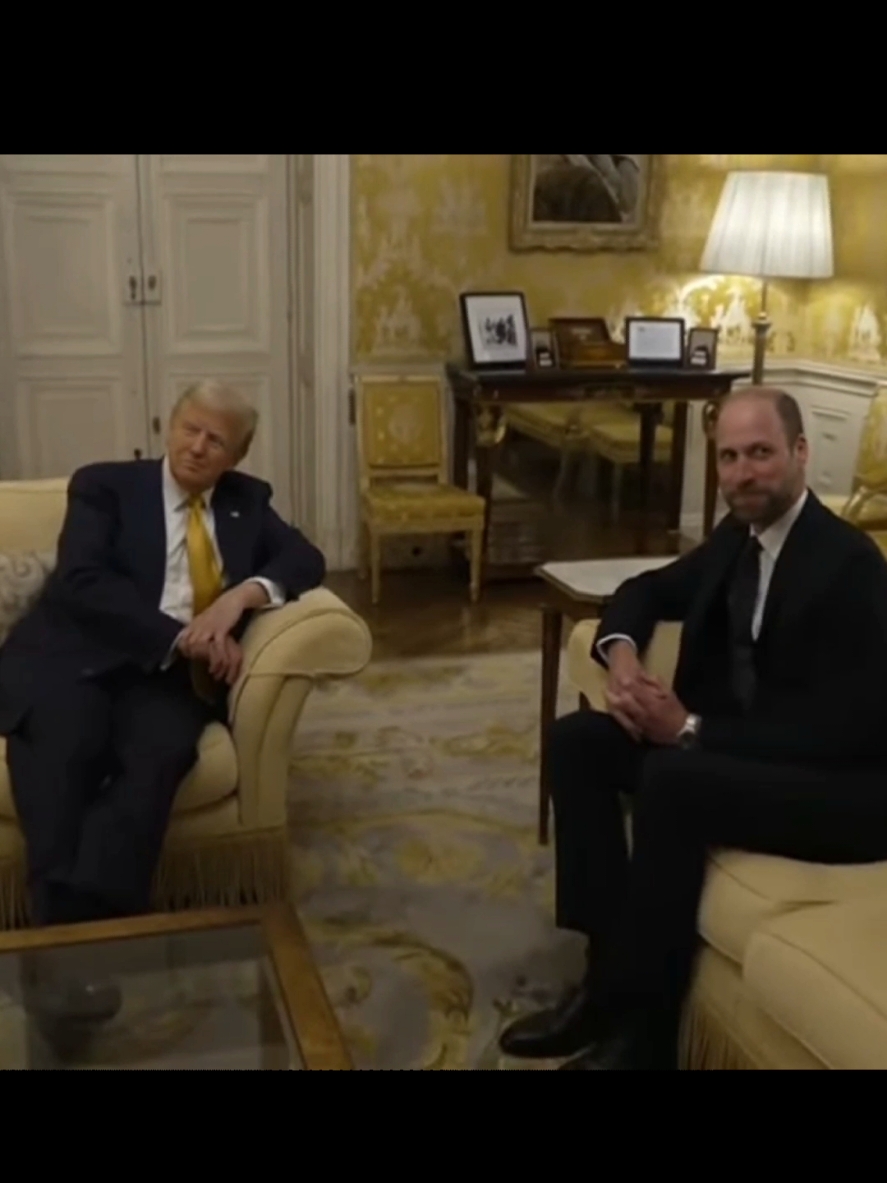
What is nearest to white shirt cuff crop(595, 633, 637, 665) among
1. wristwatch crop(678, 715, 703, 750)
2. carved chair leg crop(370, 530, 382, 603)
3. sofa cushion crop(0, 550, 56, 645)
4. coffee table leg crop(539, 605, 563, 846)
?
wristwatch crop(678, 715, 703, 750)

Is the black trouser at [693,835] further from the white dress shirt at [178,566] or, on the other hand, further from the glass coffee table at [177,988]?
the white dress shirt at [178,566]

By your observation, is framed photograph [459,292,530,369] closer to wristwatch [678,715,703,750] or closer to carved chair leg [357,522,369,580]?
carved chair leg [357,522,369,580]

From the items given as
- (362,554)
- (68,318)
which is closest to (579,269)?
(362,554)

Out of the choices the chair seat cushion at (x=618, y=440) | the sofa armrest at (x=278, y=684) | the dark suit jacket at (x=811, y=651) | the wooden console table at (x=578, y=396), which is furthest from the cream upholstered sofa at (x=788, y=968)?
the chair seat cushion at (x=618, y=440)

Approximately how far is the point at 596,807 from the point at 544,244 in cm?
330

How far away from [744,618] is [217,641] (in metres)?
0.94

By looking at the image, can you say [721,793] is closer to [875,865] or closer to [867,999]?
[875,865]

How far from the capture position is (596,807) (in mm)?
2061

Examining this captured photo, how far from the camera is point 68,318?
16.2ft

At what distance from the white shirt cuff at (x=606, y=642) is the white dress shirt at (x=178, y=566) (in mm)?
633

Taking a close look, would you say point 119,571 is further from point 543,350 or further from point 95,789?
point 543,350

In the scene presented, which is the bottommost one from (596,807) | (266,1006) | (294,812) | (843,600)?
(294,812)

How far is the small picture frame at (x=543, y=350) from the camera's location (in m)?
4.84
